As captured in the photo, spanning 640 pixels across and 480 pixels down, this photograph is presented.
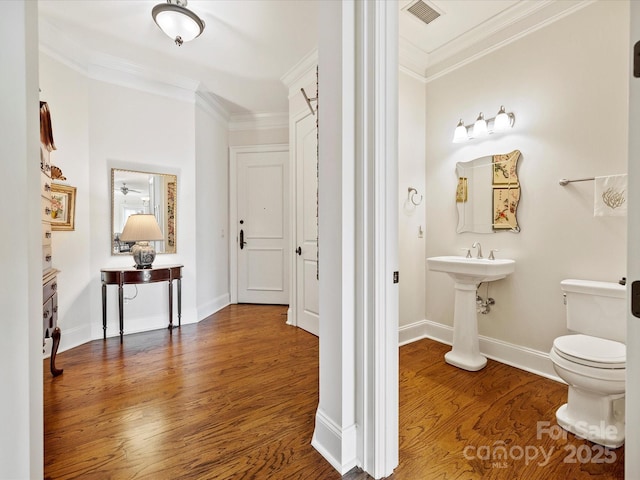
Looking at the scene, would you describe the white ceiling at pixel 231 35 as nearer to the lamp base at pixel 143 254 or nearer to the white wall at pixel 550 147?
the white wall at pixel 550 147

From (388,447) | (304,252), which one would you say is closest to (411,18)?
(304,252)

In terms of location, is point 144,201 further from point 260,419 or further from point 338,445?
point 338,445

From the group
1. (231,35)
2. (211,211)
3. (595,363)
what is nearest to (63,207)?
(211,211)

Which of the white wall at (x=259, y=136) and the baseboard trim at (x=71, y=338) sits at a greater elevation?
the white wall at (x=259, y=136)

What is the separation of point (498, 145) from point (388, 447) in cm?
235

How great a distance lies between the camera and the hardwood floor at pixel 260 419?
4.37ft

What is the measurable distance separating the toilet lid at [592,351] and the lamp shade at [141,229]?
336cm

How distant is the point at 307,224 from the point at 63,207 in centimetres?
221

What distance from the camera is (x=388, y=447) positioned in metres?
1.29

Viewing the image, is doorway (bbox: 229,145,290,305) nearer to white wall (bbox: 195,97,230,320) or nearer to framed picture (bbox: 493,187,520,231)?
white wall (bbox: 195,97,230,320)

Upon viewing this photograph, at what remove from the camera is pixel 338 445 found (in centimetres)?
131

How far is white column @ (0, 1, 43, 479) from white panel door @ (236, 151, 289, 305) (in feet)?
11.5

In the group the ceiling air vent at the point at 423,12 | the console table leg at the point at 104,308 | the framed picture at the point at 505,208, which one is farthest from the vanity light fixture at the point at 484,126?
the console table leg at the point at 104,308

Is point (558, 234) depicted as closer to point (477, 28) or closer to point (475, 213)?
point (475, 213)
